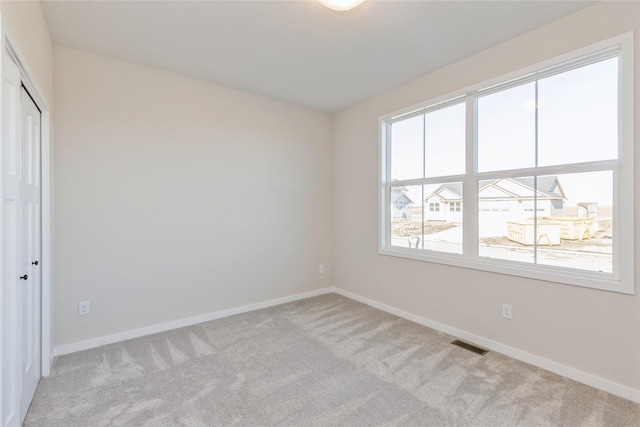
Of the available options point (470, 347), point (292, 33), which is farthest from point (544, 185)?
point (292, 33)

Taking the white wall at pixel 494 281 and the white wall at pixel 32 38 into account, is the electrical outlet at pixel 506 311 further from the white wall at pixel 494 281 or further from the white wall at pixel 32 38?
the white wall at pixel 32 38

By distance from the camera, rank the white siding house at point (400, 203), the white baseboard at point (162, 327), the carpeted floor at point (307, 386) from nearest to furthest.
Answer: the carpeted floor at point (307, 386), the white baseboard at point (162, 327), the white siding house at point (400, 203)

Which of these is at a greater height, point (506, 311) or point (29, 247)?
point (29, 247)

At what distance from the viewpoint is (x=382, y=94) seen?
3.77m

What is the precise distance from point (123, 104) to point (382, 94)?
2.89 metres

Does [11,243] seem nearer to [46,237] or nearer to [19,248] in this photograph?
[19,248]

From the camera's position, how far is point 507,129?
2.73 meters

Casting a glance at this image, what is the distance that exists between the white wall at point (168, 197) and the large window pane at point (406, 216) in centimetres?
126

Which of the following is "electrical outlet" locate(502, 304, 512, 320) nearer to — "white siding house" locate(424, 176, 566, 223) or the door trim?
"white siding house" locate(424, 176, 566, 223)

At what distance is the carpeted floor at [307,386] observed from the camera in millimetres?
1854

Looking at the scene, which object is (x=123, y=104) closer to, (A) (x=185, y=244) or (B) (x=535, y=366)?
(A) (x=185, y=244)

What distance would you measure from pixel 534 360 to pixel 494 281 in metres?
0.67

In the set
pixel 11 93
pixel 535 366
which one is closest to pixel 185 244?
pixel 11 93

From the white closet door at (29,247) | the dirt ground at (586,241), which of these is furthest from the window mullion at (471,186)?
the white closet door at (29,247)
